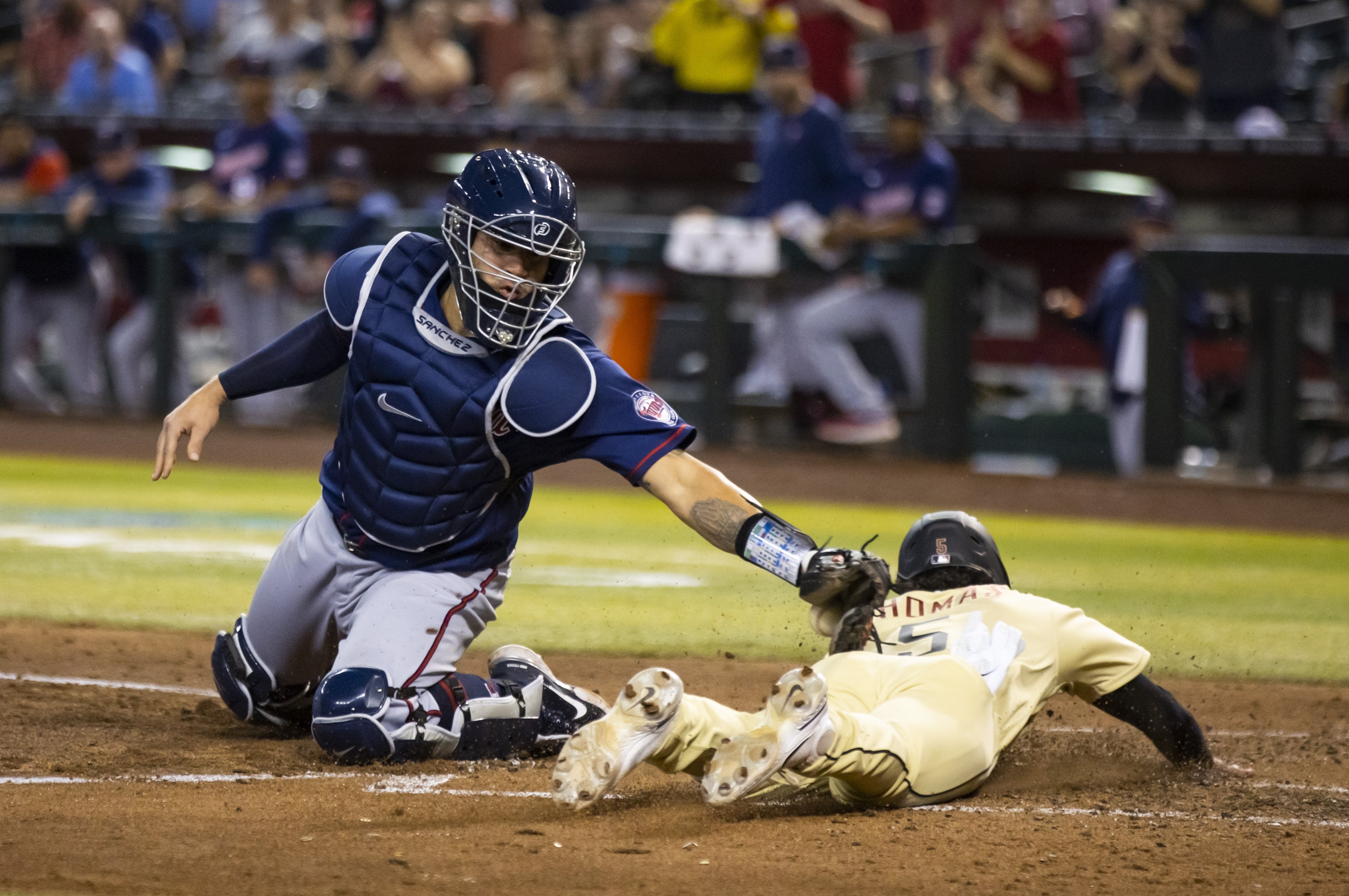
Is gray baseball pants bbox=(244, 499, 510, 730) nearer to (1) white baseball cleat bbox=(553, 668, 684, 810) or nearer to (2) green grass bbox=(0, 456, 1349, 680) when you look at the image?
(1) white baseball cleat bbox=(553, 668, 684, 810)

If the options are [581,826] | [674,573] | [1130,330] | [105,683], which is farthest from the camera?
[1130,330]

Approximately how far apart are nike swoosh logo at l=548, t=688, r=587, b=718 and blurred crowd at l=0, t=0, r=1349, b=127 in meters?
8.73

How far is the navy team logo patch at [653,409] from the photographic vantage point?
377cm

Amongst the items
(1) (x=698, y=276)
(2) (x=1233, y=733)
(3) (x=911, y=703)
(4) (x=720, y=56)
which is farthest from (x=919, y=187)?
(3) (x=911, y=703)

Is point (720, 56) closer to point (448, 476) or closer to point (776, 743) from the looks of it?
point (448, 476)

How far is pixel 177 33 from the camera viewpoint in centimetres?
1697

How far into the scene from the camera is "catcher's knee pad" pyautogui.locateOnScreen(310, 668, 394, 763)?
386cm

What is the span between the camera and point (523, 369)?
3.83 m

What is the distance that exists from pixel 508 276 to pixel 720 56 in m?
9.11

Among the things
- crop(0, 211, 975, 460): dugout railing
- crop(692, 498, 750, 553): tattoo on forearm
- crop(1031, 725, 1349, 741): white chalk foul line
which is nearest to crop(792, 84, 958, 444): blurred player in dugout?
crop(0, 211, 975, 460): dugout railing

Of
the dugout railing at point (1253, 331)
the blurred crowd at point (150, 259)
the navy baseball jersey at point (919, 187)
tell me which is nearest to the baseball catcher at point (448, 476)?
the dugout railing at point (1253, 331)

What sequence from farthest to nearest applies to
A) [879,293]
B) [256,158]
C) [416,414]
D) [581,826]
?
[256,158], [879,293], [416,414], [581,826]

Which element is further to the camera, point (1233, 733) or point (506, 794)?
point (1233, 733)

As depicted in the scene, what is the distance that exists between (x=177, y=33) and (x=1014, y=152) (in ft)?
31.1
